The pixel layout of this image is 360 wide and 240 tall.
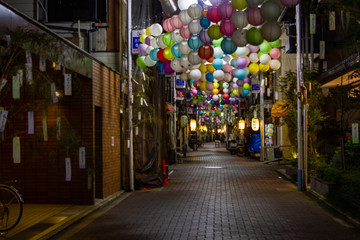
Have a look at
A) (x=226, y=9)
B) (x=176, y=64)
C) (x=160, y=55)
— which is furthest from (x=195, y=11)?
(x=176, y=64)

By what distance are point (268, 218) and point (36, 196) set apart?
6409 millimetres

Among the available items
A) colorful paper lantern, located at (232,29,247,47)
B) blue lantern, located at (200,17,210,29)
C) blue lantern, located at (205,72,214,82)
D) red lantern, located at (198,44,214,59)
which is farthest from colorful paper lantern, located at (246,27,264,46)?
blue lantern, located at (205,72,214,82)

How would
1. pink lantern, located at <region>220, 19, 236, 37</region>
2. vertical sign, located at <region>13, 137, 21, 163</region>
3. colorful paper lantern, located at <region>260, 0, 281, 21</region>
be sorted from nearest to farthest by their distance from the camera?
vertical sign, located at <region>13, 137, 21, 163</region> → colorful paper lantern, located at <region>260, 0, 281, 21</region> → pink lantern, located at <region>220, 19, 236, 37</region>

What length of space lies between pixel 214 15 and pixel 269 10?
5.72ft

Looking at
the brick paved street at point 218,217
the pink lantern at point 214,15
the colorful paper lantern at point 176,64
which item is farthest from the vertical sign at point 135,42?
the brick paved street at point 218,217

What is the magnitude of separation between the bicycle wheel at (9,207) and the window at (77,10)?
691cm

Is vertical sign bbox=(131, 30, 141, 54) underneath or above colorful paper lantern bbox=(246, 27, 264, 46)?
above

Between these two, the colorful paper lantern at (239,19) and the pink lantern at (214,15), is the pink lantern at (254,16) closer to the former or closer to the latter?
the colorful paper lantern at (239,19)

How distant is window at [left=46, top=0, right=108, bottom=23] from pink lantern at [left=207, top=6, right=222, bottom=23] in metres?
3.70

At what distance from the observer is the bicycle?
8562mm

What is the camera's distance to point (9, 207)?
8.70 meters

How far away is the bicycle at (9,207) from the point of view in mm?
8562

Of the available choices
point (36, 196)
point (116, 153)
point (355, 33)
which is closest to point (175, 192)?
point (116, 153)

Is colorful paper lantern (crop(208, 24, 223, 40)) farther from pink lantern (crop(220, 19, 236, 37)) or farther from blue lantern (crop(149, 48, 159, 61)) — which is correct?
blue lantern (crop(149, 48, 159, 61))
